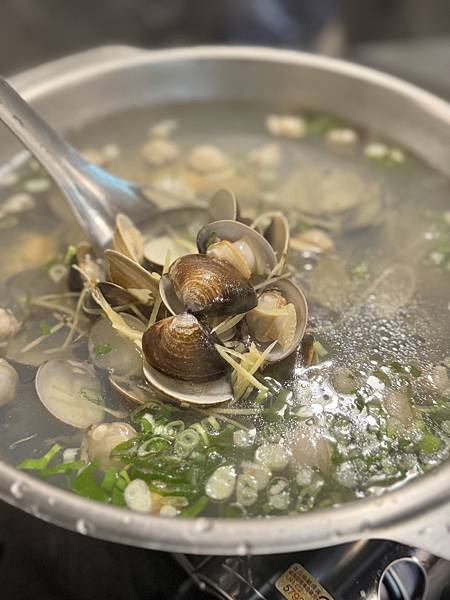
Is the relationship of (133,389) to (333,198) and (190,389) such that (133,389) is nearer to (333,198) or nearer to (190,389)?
(190,389)

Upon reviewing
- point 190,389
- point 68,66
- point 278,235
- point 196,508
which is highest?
point 68,66

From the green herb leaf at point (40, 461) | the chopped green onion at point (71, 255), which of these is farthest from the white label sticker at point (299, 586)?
the chopped green onion at point (71, 255)

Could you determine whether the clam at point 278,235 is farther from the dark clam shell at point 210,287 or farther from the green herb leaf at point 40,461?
the green herb leaf at point 40,461

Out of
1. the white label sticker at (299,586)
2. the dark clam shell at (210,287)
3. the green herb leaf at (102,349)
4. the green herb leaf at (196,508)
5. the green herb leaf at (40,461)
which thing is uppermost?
the dark clam shell at (210,287)

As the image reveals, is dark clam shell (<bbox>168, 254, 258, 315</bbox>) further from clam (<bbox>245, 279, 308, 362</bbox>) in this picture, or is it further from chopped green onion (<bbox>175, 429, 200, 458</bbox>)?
chopped green onion (<bbox>175, 429, 200, 458</bbox>)

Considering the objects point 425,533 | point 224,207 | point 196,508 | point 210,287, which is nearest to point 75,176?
point 224,207
